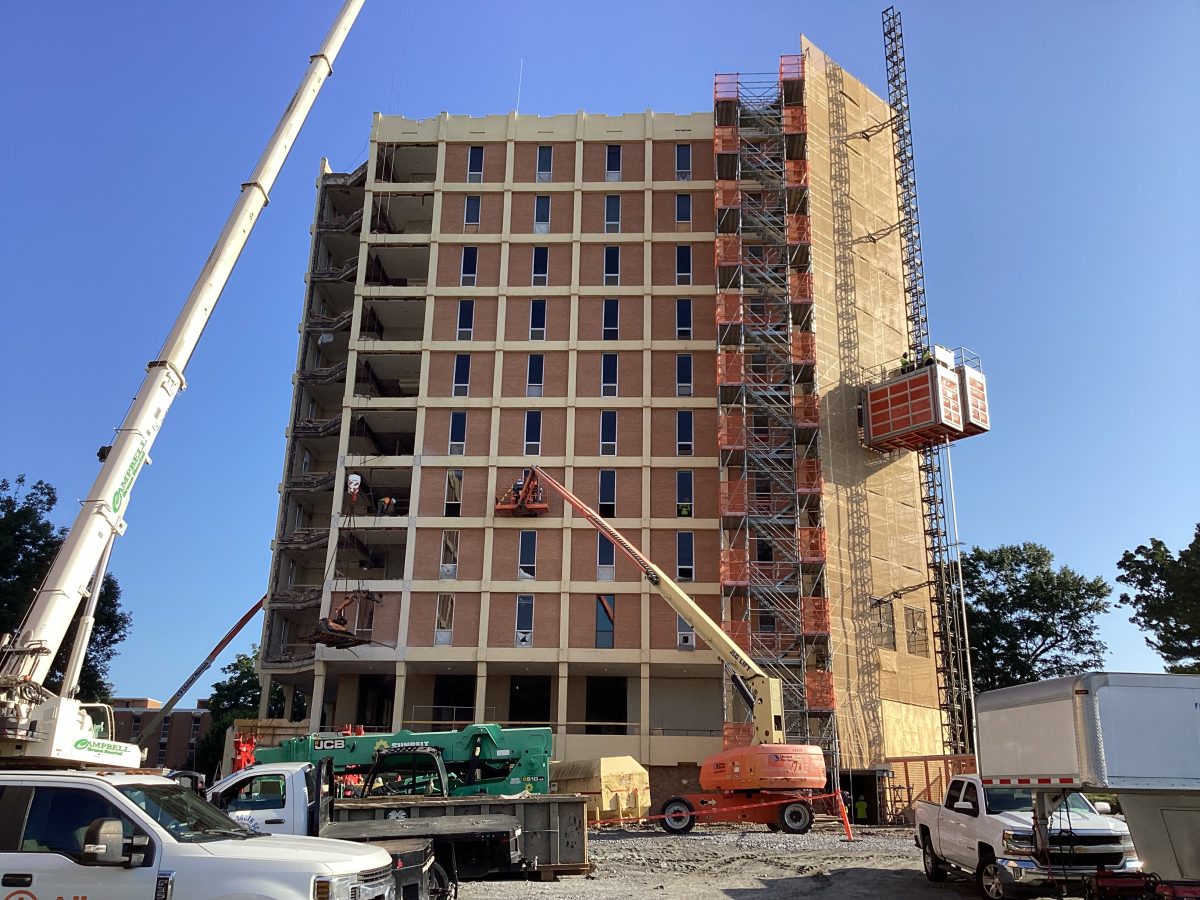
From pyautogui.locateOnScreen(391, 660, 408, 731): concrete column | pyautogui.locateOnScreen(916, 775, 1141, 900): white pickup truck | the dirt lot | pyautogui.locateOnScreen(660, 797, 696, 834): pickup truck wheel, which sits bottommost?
the dirt lot

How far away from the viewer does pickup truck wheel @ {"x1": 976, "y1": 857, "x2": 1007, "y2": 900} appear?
14.7 meters

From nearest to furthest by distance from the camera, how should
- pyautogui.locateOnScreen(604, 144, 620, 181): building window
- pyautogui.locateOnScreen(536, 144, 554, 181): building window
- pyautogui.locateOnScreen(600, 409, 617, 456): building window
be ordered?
pyautogui.locateOnScreen(600, 409, 617, 456): building window < pyautogui.locateOnScreen(604, 144, 620, 181): building window < pyautogui.locateOnScreen(536, 144, 554, 181): building window

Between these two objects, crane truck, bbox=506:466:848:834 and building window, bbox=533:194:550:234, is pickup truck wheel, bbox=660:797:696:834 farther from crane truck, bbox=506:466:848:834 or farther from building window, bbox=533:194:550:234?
building window, bbox=533:194:550:234

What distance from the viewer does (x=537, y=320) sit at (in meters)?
47.3

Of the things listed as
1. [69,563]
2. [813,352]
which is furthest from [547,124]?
[69,563]

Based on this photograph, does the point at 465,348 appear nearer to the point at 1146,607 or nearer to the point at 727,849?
the point at 727,849

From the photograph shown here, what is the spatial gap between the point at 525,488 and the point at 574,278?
1077 cm

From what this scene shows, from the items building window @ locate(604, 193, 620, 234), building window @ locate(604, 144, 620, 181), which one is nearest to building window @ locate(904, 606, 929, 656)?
building window @ locate(604, 193, 620, 234)

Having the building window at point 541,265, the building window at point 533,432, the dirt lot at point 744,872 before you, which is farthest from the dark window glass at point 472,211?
the dirt lot at point 744,872

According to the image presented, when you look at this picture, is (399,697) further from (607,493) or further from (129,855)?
(129,855)

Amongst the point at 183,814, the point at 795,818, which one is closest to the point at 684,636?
the point at 795,818

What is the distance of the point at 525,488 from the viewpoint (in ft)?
143

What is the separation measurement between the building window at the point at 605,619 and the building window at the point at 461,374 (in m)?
11.6

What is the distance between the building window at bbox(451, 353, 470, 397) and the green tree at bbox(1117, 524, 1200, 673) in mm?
30706
